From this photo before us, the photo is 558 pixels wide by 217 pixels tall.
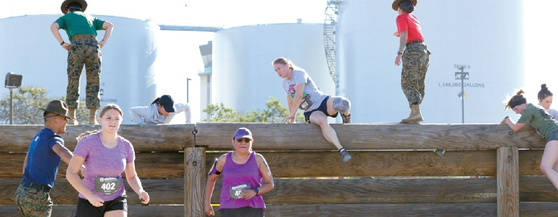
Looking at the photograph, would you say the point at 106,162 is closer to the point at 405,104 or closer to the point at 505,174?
the point at 505,174

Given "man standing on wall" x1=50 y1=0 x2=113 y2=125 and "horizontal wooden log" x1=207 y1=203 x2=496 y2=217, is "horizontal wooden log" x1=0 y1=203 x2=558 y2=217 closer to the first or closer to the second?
"horizontal wooden log" x1=207 y1=203 x2=496 y2=217

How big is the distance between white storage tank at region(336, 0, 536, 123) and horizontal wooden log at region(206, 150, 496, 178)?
111 feet

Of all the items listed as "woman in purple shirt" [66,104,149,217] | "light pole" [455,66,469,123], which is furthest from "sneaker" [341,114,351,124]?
"light pole" [455,66,469,123]

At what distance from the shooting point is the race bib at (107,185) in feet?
18.4

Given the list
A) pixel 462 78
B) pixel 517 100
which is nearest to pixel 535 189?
pixel 517 100

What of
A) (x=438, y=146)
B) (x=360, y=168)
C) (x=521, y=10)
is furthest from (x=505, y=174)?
(x=521, y=10)

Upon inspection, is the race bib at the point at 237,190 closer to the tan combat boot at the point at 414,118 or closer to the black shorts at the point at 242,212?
the black shorts at the point at 242,212

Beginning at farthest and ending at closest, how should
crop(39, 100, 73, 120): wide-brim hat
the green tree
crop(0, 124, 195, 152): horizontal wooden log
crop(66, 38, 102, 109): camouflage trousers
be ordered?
the green tree, crop(66, 38, 102, 109): camouflage trousers, crop(0, 124, 195, 152): horizontal wooden log, crop(39, 100, 73, 120): wide-brim hat

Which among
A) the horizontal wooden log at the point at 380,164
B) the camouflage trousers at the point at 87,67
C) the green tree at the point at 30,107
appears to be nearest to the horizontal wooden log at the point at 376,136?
the horizontal wooden log at the point at 380,164

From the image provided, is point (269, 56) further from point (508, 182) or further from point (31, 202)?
point (31, 202)

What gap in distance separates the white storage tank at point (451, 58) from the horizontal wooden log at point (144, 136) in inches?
1374

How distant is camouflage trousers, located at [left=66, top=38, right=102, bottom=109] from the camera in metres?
8.44

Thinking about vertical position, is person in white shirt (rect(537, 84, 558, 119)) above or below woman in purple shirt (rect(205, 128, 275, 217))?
above

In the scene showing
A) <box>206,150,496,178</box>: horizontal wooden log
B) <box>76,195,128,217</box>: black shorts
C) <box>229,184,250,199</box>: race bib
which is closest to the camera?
<box>76,195,128,217</box>: black shorts
